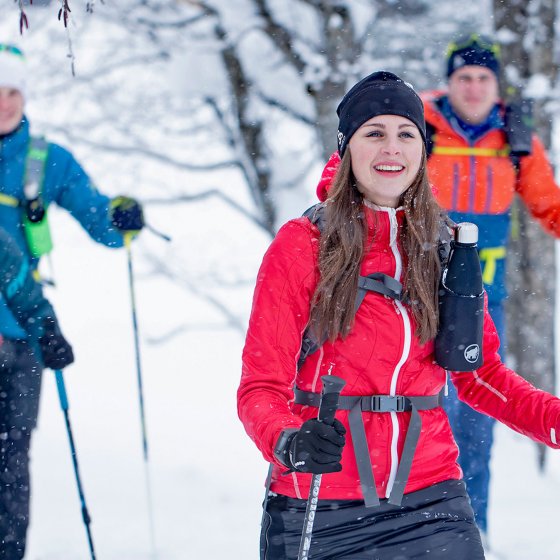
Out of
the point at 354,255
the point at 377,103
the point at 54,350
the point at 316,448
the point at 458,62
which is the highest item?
the point at 458,62

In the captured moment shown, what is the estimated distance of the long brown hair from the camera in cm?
248

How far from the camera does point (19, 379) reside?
389 cm

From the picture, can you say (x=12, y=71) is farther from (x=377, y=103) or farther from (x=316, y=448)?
(x=316, y=448)

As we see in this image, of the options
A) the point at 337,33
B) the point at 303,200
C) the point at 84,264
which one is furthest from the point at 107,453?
the point at 84,264

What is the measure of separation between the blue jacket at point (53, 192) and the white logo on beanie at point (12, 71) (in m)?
0.19

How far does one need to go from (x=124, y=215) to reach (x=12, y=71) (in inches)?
35.7

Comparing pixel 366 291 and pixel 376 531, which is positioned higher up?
pixel 366 291

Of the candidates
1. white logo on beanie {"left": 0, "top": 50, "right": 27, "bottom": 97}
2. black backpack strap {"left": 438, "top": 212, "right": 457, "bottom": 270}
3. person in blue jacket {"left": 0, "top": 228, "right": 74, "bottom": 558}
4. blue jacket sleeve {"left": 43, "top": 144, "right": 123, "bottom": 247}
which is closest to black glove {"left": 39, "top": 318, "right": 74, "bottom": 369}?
person in blue jacket {"left": 0, "top": 228, "right": 74, "bottom": 558}

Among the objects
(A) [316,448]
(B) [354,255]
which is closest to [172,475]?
(B) [354,255]

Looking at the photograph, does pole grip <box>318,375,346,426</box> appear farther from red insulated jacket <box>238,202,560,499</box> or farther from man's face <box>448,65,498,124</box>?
man's face <box>448,65,498,124</box>

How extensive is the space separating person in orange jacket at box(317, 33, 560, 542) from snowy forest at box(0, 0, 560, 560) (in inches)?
74.6

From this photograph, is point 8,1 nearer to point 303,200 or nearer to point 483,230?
point 303,200

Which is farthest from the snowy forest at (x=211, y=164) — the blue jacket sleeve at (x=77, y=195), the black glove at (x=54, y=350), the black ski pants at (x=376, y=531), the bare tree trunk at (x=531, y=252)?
the black ski pants at (x=376, y=531)

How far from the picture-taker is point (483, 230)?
4.59 metres
